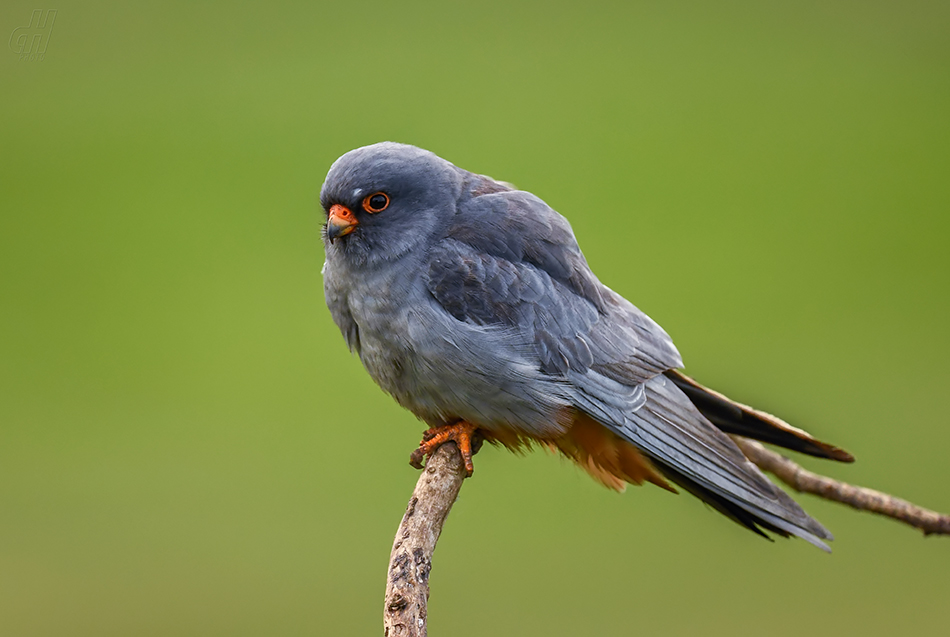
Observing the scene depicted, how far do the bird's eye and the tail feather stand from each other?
1.05 metres

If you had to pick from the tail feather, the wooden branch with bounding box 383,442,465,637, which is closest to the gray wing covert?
the tail feather

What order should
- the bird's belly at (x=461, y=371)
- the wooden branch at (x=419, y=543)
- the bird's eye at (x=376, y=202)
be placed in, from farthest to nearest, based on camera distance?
the bird's eye at (x=376, y=202), the bird's belly at (x=461, y=371), the wooden branch at (x=419, y=543)

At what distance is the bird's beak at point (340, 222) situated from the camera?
2490mm

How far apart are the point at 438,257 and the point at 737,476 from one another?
107 centimetres

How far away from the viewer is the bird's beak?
2.49m

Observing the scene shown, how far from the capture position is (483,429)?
261cm

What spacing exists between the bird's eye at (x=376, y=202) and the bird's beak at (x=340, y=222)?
0.17ft

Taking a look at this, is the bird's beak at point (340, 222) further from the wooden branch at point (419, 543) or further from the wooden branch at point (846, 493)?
the wooden branch at point (846, 493)

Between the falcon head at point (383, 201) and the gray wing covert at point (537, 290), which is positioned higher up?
the falcon head at point (383, 201)

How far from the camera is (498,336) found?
2449 mm

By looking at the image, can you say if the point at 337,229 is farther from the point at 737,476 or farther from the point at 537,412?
the point at 737,476

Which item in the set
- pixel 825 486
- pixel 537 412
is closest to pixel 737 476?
pixel 825 486

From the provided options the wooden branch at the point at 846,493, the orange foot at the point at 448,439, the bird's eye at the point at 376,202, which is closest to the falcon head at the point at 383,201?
the bird's eye at the point at 376,202

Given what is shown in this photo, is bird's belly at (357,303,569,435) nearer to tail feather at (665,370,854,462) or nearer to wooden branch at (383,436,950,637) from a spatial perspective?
wooden branch at (383,436,950,637)
